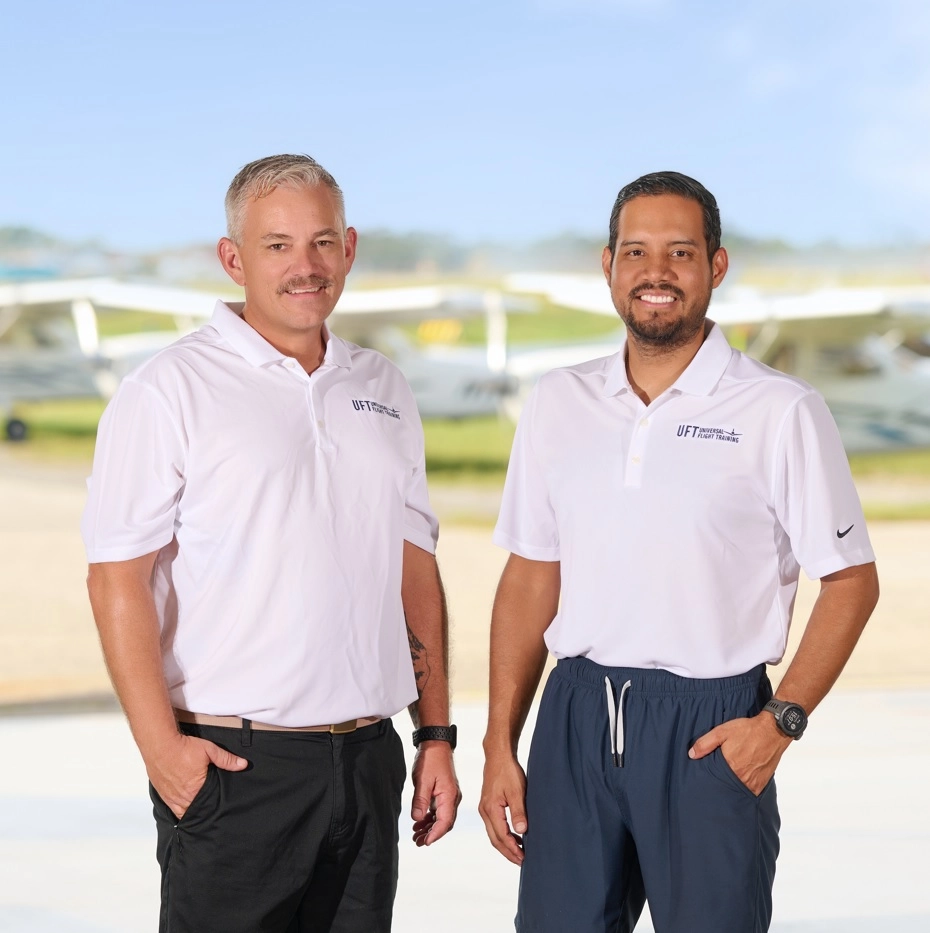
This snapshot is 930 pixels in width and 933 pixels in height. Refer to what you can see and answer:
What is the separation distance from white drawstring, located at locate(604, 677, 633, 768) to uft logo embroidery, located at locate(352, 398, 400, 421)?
457 millimetres

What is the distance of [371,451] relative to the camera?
5.54 feet

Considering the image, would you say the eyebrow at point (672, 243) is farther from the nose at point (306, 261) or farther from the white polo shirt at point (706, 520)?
the nose at point (306, 261)

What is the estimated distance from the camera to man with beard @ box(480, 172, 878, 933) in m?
1.61

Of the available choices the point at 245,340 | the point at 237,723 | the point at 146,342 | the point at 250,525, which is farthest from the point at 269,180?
the point at 146,342

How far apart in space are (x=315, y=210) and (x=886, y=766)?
3.38 m

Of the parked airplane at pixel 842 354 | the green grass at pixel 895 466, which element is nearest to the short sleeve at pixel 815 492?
the parked airplane at pixel 842 354

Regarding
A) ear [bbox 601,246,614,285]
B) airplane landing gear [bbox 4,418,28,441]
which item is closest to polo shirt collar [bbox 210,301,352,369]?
ear [bbox 601,246,614,285]

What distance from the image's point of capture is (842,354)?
21703mm

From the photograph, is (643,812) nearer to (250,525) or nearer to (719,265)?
(250,525)

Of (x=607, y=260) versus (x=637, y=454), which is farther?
(x=607, y=260)

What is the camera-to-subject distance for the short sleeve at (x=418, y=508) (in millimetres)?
1814

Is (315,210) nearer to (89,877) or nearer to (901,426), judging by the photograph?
(89,877)

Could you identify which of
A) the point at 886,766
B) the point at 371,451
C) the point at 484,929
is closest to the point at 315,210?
the point at 371,451

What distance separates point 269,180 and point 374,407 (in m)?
0.31
